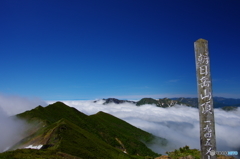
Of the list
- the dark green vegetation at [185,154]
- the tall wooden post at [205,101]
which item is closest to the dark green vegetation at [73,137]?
the dark green vegetation at [185,154]

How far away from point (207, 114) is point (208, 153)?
2.57 metres

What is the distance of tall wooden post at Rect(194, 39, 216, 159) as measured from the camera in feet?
35.6

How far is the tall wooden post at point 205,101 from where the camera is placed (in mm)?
10852

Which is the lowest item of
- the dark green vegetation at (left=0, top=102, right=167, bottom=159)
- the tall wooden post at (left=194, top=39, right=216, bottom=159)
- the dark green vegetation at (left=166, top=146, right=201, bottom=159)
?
the dark green vegetation at (left=0, top=102, right=167, bottom=159)

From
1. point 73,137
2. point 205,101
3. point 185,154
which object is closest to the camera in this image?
point 205,101

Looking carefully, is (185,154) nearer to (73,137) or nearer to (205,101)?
(205,101)

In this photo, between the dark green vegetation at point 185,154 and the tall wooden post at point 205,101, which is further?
the dark green vegetation at point 185,154

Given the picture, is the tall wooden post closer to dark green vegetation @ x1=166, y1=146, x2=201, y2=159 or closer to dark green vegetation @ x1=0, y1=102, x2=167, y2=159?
dark green vegetation @ x1=166, y1=146, x2=201, y2=159

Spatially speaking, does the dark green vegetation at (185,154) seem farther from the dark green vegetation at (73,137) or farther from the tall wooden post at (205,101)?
the dark green vegetation at (73,137)

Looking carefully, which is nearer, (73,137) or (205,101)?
(205,101)

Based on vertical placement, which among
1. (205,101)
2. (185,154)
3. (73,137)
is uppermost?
(205,101)

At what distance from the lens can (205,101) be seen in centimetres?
1112

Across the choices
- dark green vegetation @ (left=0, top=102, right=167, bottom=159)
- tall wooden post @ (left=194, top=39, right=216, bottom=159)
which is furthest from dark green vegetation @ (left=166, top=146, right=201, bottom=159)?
dark green vegetation @ (left=0, top=102, right=167, bottom=159)

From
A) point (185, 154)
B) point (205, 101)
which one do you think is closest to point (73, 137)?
point (185, 154)
